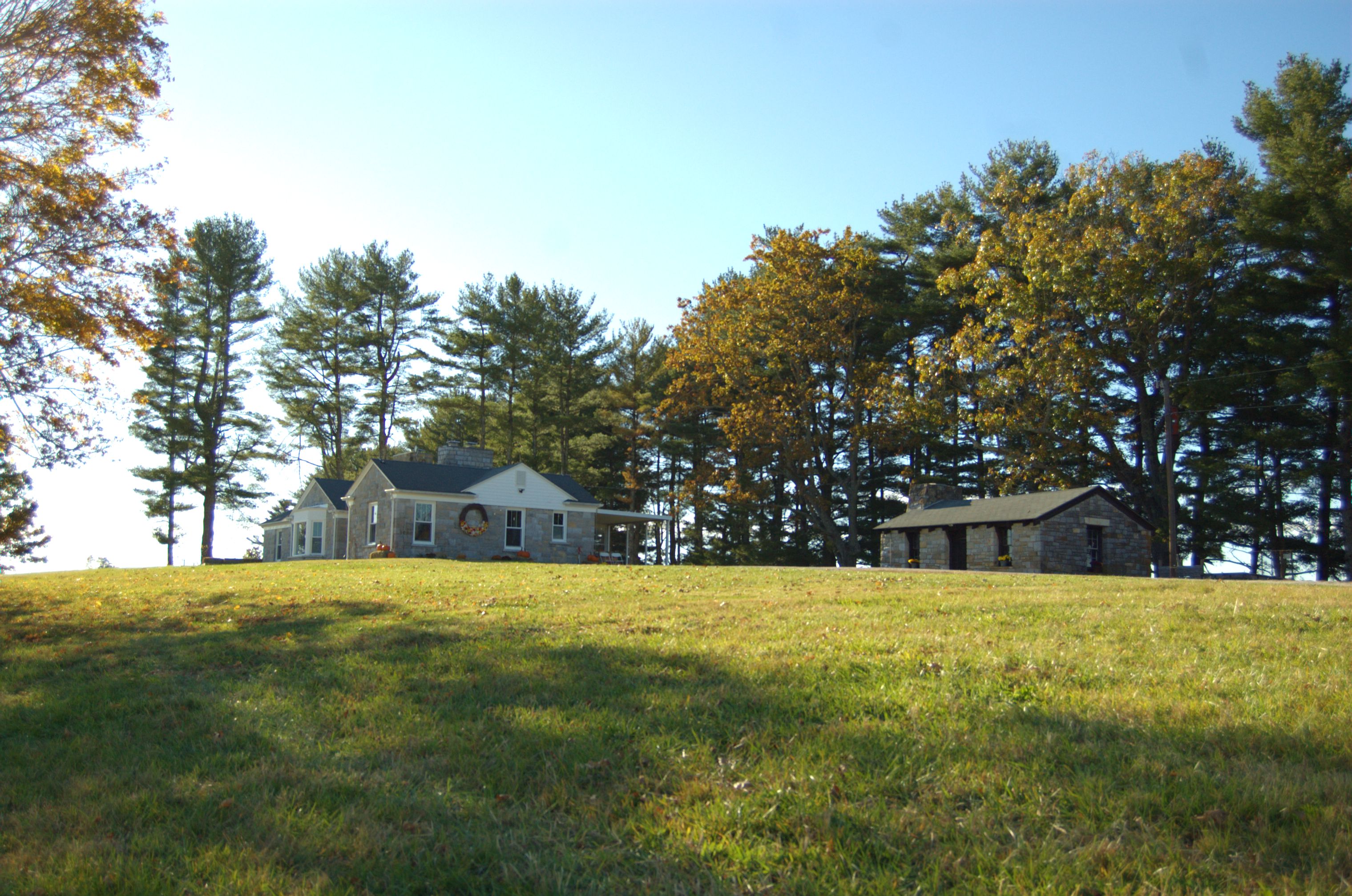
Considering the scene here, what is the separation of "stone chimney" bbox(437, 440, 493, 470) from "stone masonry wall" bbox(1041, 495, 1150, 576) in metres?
20.3

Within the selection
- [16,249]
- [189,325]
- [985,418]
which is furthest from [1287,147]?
[189,325]

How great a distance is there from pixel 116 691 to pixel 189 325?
38.7 metres

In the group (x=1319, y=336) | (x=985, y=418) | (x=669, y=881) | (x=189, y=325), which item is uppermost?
(x=189, y=325)

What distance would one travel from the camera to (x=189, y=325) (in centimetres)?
4012

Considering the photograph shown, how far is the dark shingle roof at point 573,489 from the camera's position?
34219 mm

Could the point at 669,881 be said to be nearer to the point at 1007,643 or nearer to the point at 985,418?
the point at 1007,643

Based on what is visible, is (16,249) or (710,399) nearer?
(16,249)

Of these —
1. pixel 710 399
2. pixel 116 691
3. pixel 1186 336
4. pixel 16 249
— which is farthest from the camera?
pixel 710 399

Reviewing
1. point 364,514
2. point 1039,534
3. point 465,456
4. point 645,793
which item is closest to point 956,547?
point 1039,534

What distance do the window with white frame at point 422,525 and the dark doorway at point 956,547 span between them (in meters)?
17.6

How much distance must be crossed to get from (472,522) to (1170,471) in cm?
2299

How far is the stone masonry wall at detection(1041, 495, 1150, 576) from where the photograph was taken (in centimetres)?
2541

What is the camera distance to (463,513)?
31422 mm

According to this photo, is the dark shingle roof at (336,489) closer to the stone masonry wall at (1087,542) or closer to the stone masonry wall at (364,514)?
the stone masonry wall at (364,514)
